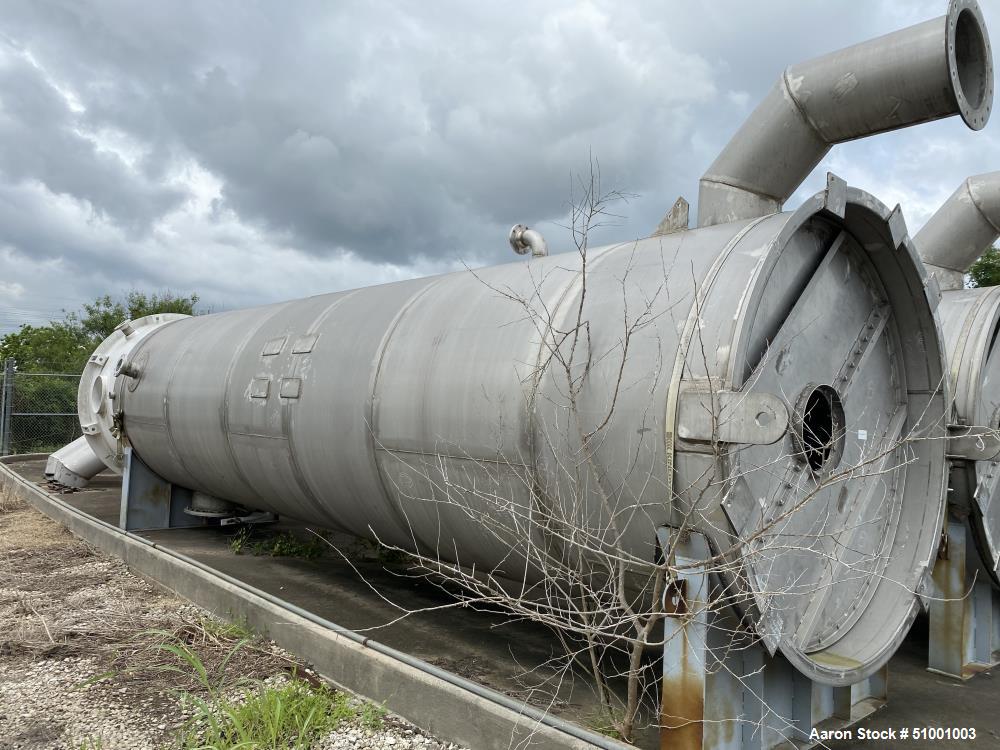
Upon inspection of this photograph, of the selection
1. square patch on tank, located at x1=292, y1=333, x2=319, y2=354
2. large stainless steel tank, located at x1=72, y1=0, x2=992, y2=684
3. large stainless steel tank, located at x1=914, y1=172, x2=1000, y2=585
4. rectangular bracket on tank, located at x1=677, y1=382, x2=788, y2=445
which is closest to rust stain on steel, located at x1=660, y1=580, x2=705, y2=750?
large stainless steel tank, located at x1=72, y1=0, x2=992, y2=684

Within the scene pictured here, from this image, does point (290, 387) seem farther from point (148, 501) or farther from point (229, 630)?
point (148, 501)

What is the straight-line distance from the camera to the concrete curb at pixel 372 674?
11.4 ft

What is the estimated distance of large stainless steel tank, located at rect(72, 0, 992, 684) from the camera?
3105mm

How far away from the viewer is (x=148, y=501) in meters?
8.52

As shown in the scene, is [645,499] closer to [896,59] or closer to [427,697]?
[427,697]

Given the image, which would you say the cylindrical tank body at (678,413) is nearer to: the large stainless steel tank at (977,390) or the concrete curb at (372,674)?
the concrete curb at (372,674)

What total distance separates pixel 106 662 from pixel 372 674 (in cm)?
198

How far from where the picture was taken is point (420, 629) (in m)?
5.43

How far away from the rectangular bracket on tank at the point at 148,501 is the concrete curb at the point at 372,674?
5.37 feet

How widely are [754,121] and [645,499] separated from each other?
2.34 metres

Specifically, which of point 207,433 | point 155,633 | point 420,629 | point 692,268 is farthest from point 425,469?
point 207,433

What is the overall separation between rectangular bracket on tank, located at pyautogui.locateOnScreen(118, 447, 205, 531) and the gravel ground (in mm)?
1169

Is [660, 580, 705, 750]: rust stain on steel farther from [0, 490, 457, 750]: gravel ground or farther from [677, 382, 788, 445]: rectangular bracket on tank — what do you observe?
[0, 490, 457, 750]: gravel ground

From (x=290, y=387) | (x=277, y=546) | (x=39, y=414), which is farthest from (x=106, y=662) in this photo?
(x=39, y=414)
